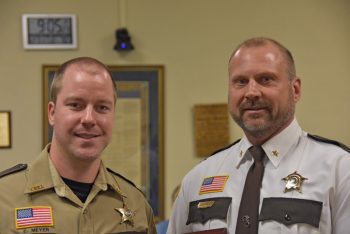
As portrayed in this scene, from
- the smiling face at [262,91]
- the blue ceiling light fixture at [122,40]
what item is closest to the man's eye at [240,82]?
the smiling face at [262,91]

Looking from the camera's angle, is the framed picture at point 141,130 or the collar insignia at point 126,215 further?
the framed picture at point 141,130

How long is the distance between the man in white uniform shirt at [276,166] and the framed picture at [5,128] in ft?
7.16

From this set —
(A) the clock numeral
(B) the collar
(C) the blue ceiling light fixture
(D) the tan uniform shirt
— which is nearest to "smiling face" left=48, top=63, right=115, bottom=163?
(D) the tan uniform shirt

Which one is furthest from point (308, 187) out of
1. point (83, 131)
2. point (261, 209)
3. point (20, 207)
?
point (20, 207)

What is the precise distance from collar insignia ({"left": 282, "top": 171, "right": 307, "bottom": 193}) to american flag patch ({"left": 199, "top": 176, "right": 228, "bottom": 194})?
0.88 ft

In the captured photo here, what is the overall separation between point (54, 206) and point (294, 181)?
86 centimetres

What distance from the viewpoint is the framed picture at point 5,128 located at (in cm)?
378

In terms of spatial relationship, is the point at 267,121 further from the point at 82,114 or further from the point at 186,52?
the point at 186,52

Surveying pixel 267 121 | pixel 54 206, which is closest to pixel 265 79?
pixel 267 121

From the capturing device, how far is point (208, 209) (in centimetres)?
199

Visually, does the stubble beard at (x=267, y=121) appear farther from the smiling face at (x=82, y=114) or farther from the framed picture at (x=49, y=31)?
the framed picture at (x=49, y=31)

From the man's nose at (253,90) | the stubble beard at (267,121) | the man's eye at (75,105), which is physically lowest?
the stubble beard at (267,121)

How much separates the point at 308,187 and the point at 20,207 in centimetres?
100

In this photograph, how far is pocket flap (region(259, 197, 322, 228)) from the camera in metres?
1.75
